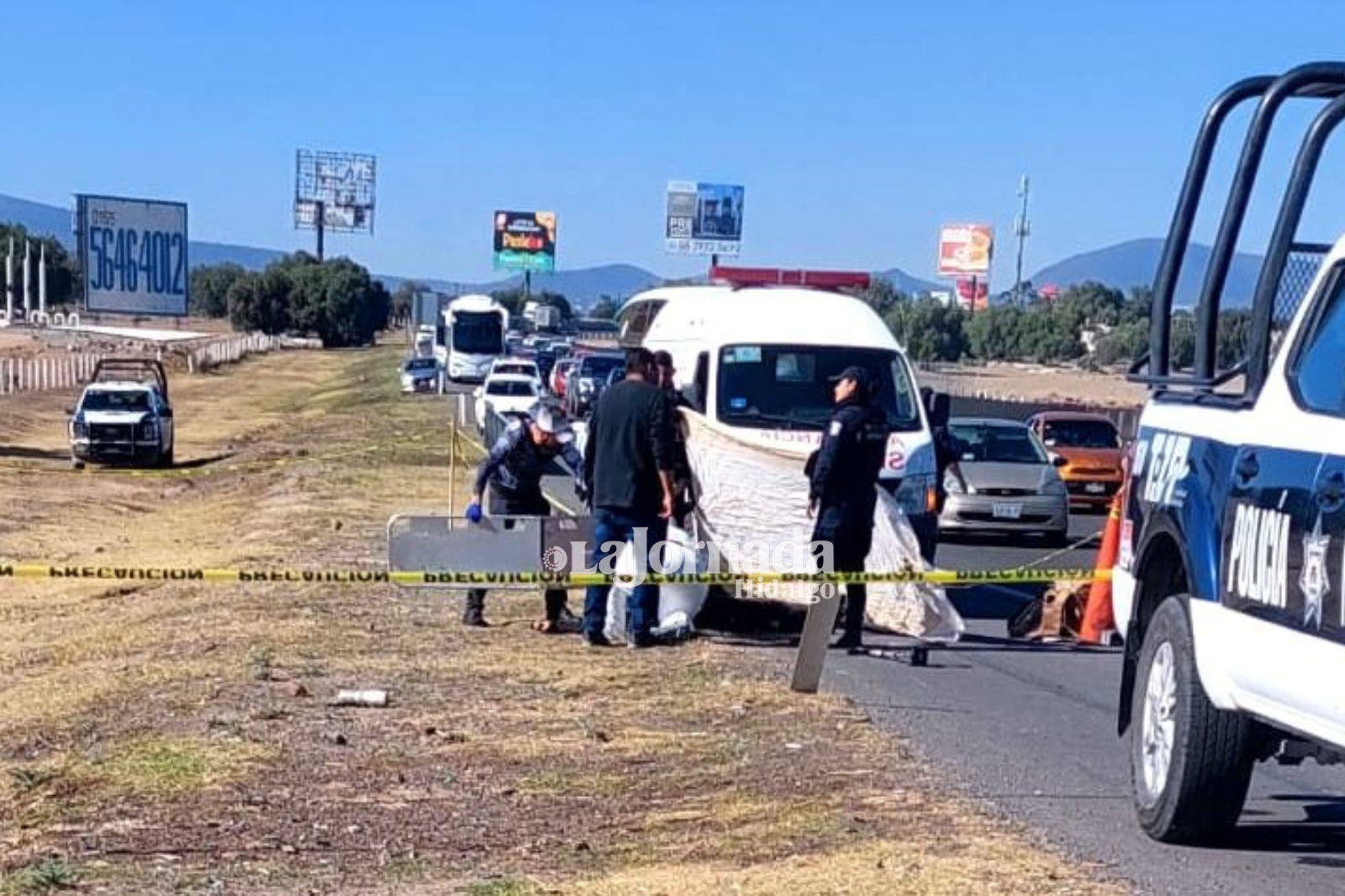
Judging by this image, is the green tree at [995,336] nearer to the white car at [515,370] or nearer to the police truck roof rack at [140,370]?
the white car at [515,370]

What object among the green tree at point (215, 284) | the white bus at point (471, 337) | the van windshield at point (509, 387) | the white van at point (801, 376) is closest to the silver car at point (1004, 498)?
the white van at point (801, 376)

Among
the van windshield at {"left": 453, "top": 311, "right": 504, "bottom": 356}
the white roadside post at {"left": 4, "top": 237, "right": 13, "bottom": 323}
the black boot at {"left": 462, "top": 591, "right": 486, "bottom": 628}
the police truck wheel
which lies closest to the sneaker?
the black boot at {"left": 462, "top": 591, "right": 486, "bottom": 628}

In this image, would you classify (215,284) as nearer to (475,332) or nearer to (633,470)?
(475,332)

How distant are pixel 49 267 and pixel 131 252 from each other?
84.4 meters

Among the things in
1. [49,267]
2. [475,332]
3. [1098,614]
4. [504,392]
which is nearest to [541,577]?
[1098,614]

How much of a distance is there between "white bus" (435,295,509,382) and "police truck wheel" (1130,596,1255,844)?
6597 cm

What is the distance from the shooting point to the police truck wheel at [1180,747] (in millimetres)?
7551

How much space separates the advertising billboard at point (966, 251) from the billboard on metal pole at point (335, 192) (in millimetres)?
43032

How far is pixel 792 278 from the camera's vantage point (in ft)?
67.8

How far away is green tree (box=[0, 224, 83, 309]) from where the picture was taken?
16900cm

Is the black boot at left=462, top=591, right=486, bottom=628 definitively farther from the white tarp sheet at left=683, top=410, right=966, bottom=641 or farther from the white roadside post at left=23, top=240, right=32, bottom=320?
the white roadside post at left=23, top=240, right=32, bottom=320

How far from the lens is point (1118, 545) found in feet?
30.0

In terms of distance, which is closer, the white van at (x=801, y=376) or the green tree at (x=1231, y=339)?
the green tree at (x=1231, y=339)

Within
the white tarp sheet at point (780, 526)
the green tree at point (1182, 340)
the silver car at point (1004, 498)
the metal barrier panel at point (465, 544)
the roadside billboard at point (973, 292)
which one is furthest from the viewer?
the roadside billboard at point (973, 292)
